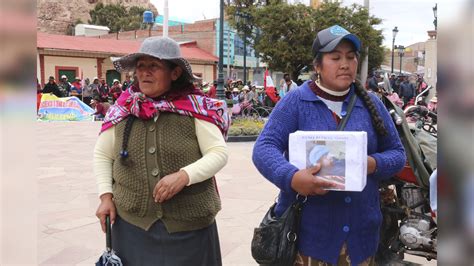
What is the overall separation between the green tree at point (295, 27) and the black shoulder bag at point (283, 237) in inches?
948

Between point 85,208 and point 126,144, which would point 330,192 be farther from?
point 85,208

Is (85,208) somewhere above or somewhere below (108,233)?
below

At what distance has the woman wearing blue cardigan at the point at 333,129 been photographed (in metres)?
1.92

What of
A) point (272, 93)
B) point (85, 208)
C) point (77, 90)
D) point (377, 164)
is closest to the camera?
point (377, 164)

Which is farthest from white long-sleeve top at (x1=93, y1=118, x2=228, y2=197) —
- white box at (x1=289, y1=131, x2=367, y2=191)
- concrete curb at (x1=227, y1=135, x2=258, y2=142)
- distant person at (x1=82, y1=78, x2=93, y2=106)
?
distant person at (x1=82, y1=78, x2=93, y2=106)

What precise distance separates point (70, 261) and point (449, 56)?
12.2ft

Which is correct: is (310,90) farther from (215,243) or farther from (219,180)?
(219,180)

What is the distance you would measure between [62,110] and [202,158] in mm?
14336

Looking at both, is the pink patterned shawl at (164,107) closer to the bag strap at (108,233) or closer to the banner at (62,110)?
the bag strap at (108,233)

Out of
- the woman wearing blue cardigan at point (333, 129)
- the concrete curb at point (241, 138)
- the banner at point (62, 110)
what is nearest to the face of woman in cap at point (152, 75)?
the woman wearing blue cardigan at point (333, 129)

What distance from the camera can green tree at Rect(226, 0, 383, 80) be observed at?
85.0 ft

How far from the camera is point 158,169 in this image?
2041 mm

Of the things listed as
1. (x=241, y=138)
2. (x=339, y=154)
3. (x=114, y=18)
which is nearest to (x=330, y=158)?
(x=339, y=154)

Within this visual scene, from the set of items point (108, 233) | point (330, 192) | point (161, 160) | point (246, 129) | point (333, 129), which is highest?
point (333, 129)
